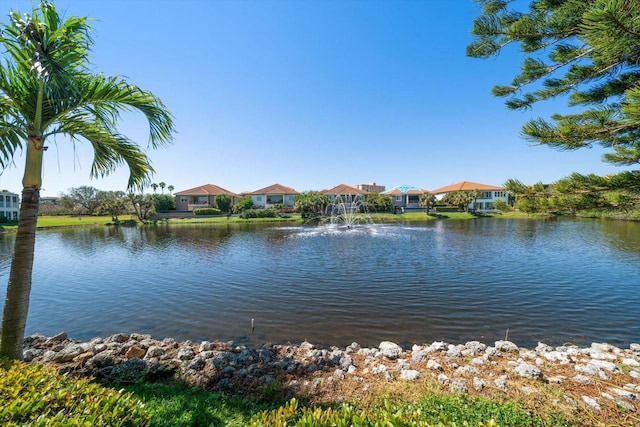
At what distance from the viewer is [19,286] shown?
4.87 m

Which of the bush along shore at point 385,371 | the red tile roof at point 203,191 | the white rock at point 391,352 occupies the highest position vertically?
the red tile roof at point 203,191

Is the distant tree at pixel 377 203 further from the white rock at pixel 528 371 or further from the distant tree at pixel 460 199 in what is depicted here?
the white rock at pixel 528 371

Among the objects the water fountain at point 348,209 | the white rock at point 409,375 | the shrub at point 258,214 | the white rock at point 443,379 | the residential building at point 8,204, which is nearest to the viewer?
the white rock at point 443,379

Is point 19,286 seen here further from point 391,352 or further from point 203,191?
point 203,191

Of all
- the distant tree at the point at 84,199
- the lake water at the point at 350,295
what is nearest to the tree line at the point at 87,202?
the distant tree at the point at 84,199

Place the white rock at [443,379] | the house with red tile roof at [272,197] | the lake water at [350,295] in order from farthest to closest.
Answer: the house with red tile roof at [272,197] → the lake water at [350,295] → the white rock at [443,379]

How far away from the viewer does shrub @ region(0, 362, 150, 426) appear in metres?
2.53

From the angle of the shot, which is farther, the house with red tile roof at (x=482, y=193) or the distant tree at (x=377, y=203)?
the house with red tile roof at (x=482, y=193)

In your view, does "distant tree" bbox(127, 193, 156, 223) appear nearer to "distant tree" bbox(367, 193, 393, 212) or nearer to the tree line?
the tree line

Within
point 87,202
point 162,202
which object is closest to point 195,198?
point 162,202

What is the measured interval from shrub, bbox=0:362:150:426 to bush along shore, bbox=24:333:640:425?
2.86m

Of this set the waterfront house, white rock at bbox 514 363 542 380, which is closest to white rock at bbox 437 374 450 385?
white rock at bbox 514 363 542 380

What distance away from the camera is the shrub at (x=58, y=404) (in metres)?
2.53

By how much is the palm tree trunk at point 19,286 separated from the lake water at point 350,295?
495 cm
